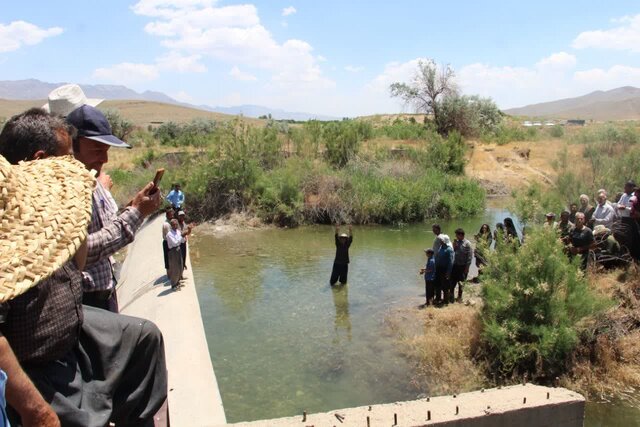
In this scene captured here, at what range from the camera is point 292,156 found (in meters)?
26.0

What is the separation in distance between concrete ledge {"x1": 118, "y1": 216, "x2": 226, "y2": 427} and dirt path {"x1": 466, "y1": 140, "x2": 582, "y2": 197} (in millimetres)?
20592

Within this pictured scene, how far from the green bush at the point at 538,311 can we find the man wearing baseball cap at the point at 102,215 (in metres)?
6.16

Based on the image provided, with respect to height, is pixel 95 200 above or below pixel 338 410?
above

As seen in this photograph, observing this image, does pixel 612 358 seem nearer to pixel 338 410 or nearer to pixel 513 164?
pixel 338 410

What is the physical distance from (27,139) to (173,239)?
8226mm

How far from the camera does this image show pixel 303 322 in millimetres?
10977

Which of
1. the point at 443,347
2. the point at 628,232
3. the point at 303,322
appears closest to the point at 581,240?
the point at 628,232

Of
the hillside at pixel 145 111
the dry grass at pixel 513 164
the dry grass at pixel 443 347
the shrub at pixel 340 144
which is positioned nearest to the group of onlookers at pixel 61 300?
the dry grass at pixel 443 347

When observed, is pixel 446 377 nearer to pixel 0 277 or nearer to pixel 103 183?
pixel 103 183

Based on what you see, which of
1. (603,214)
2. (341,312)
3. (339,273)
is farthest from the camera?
(339,273)

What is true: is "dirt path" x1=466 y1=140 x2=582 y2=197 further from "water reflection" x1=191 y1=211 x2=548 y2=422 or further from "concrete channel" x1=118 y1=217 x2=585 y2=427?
"concrete channel" x1=118 y1=217 x2=585 y2=427

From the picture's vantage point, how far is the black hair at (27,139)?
8.46ft

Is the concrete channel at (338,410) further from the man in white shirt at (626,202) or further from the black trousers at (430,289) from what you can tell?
the man in white shirt at (626,202)

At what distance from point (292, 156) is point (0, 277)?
24.7 meters
